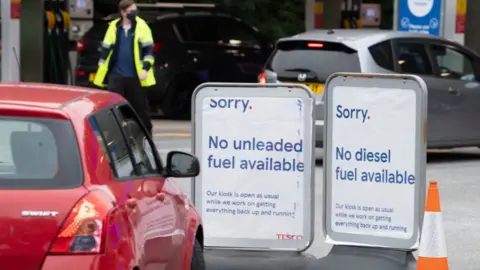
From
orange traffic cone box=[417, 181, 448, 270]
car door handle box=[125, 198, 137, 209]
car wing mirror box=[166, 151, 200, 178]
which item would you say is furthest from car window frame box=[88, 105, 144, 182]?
orange traffic cone box=[417, 181, 448, 270]

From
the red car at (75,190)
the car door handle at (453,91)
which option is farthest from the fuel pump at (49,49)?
the red car at (75,190)

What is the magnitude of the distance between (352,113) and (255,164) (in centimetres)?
79

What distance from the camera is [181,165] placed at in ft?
21.8

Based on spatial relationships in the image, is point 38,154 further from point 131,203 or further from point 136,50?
point 136,50

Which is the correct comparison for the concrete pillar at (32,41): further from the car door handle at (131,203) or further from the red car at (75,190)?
the car door handle at (131,203)

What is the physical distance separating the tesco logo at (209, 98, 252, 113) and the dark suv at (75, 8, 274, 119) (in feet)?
36.2

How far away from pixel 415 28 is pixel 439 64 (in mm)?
5210

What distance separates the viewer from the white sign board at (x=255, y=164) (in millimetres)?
8523

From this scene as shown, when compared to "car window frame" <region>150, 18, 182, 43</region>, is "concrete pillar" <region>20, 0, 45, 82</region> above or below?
below

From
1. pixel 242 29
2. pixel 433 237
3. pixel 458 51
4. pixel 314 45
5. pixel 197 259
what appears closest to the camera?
pixel 197 259

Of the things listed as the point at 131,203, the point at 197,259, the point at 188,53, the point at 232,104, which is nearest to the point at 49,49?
the point at 188,53

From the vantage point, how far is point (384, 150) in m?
8.34

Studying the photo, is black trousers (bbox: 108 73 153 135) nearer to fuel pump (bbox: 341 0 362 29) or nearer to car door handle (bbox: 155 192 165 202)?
car door handle (bbox: 155 192 165 202)

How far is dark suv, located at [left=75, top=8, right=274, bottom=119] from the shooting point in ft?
65.5
